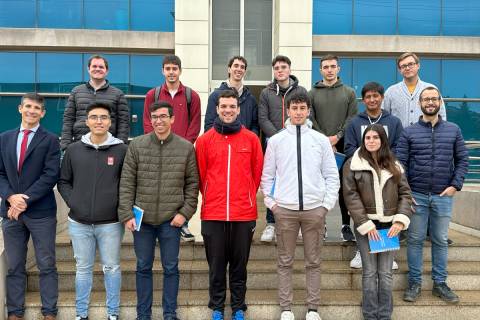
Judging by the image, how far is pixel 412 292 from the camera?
4758mm

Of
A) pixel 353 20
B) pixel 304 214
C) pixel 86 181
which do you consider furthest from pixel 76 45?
pixel 304 214

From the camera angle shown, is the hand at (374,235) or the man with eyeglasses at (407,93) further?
the man with eyeglasses at (407,93)

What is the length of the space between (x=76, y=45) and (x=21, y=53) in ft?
7.71

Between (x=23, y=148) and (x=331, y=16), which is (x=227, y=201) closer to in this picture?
(x=23, y=148)

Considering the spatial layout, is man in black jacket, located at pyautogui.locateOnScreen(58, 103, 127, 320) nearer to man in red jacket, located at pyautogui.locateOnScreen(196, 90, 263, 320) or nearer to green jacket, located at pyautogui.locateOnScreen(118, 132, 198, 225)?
green jacket, located at pyautogui.locateOnScreen(118, 132, 198, 225)

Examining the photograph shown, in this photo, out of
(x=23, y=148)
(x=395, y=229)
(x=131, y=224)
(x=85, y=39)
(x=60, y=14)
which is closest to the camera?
(x=131, y=224)

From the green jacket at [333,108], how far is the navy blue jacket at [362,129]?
297 millimetres

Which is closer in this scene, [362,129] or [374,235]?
[374,235]

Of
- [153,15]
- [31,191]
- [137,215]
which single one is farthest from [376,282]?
[153,15]

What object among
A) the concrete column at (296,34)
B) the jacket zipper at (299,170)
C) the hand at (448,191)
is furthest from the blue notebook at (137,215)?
the concrete column at (296,34)

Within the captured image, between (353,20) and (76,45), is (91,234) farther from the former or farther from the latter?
(353,20)

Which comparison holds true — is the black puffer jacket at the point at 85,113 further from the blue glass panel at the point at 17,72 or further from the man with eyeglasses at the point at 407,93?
the blue glass panel at the point at 17,72

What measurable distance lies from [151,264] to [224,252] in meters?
0.72

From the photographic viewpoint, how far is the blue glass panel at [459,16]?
53.1 feet
